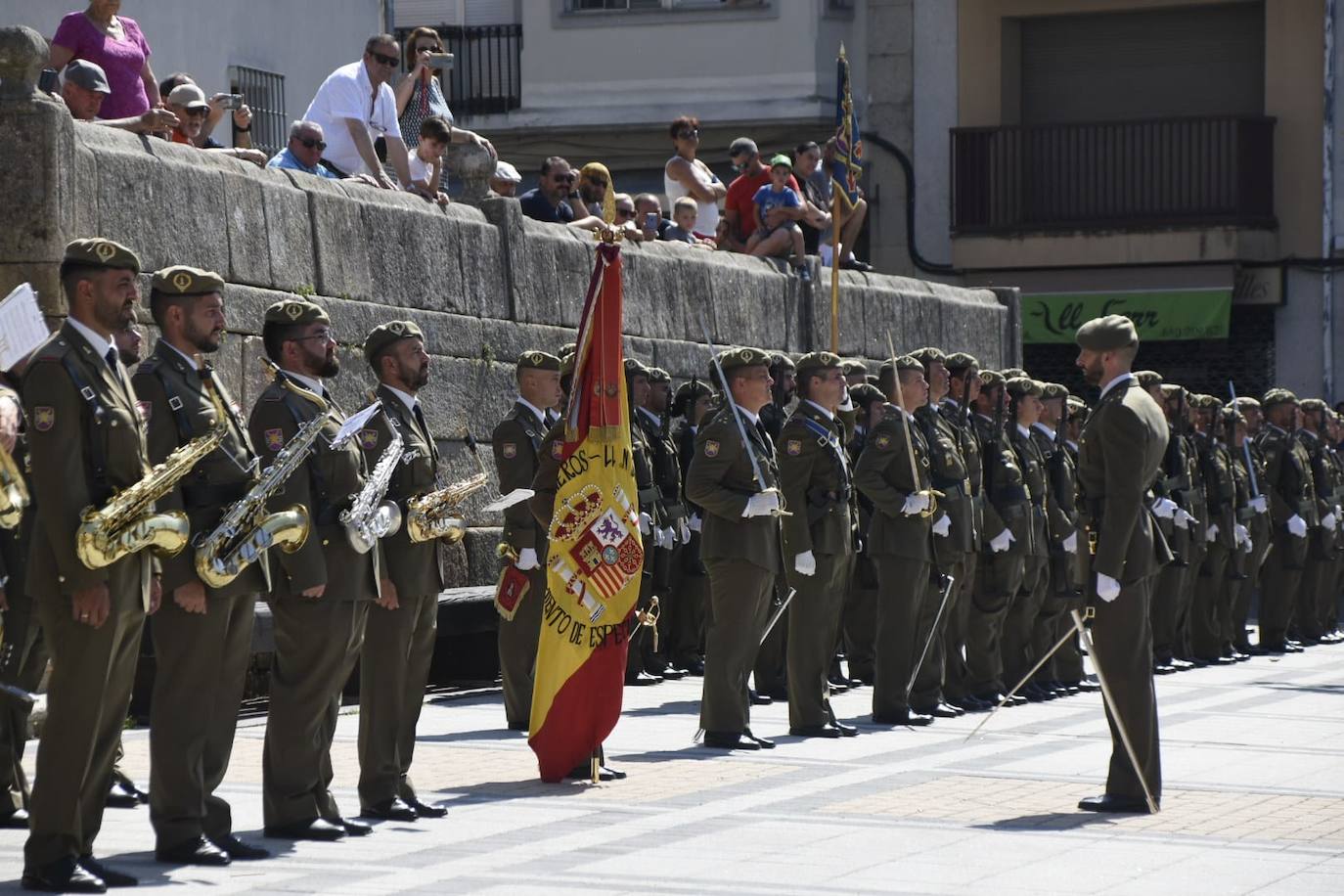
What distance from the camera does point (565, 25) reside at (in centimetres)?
3006

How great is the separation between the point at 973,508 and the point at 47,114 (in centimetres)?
560

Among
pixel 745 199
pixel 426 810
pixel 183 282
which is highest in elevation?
pixel 745 199

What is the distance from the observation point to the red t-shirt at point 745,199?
19.8 meters

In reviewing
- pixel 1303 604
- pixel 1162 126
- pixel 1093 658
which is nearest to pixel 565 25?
pixel 1162 126

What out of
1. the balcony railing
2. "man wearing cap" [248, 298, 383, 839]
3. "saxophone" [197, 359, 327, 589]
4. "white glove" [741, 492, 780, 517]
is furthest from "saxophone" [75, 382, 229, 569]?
the balcony railing

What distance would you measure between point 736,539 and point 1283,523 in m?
9.43

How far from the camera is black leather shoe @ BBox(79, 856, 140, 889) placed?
280 inches

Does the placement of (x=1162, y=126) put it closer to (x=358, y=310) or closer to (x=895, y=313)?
(x=895, y=313)

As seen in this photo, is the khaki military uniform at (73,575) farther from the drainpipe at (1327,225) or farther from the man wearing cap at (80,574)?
the drainpipe at (1327,225)

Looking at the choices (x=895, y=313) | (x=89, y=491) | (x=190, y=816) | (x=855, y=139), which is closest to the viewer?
(x=89, y=491)

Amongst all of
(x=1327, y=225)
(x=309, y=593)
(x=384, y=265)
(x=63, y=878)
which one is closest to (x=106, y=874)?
(x=63, y=878)

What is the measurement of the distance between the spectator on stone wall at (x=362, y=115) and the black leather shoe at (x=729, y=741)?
4653 millimetres

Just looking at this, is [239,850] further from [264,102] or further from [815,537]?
[264,102]

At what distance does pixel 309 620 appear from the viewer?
325 inches
